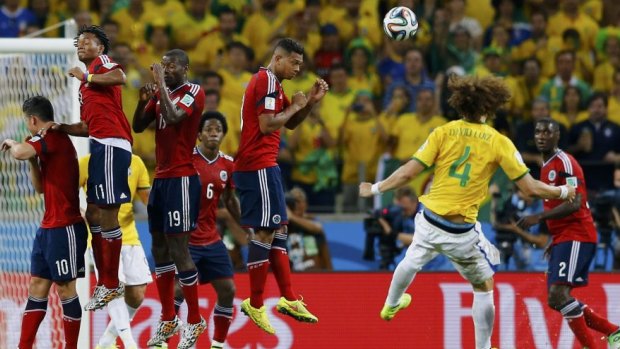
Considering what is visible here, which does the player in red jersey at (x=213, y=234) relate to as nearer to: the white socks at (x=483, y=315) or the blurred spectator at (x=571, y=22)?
the white socks at (x=483, y=315)

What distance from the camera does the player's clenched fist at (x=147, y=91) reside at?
465 inches

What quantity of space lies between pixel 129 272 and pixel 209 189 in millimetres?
1194

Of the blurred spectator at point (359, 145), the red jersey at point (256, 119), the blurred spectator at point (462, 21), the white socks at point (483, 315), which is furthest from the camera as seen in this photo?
the blurred spectator at point (462, 21)

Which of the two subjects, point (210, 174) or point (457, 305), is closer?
point (210, 174)

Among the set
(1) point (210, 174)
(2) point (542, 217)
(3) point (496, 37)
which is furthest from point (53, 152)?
(3) point (496, 37)

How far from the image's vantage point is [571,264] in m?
13.8

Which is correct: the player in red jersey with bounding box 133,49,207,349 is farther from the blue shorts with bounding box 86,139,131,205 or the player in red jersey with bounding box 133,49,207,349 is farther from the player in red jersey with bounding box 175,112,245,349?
the player in red jersey with bounding box 175,112,245,349

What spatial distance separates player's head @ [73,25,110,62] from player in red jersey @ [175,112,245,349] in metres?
1.66

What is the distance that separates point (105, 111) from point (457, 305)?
509cm

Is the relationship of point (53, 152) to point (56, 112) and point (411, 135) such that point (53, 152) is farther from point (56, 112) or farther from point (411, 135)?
point (411, 135)

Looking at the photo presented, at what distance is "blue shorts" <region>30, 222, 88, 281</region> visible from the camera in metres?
12.2

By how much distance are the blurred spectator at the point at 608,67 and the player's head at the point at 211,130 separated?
288 inches

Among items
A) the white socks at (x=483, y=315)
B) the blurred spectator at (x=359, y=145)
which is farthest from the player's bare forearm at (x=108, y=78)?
the blurred spectator at (x=359, y=145)

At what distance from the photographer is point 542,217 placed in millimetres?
13328
